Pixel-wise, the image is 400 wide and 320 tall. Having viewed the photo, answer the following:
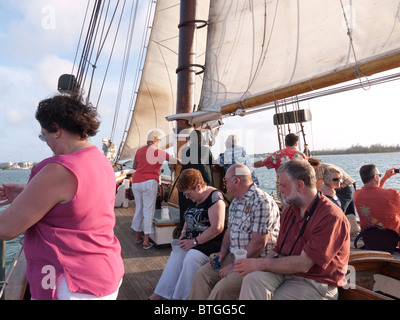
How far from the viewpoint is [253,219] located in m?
2.19

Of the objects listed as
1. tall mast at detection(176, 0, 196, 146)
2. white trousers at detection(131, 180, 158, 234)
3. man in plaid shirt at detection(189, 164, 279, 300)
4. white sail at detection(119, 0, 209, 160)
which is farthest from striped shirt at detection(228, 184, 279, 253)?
white sail at detection(119, 0, 209, 160)

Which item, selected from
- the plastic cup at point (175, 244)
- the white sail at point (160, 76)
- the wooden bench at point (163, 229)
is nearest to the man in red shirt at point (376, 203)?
the plastic cup at point (175, 244)

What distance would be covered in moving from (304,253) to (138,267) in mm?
2172

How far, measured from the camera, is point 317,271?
5.40ft

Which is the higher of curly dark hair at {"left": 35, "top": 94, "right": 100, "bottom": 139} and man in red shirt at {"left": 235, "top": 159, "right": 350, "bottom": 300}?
curly dark hair at {"left": 35, "top": 94, "right": 100, "bottom": 139}

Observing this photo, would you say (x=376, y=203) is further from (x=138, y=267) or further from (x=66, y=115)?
(x=66, y=115)

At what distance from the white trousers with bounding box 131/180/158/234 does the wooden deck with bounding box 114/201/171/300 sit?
0.94 feet

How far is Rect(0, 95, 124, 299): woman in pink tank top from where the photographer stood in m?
1.02

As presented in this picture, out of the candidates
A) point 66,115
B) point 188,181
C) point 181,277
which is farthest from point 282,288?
point 66,115

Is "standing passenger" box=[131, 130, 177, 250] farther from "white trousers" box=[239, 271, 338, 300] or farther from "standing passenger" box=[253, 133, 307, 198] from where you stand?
"white trousers" box=[239, 271, 338, 300]
